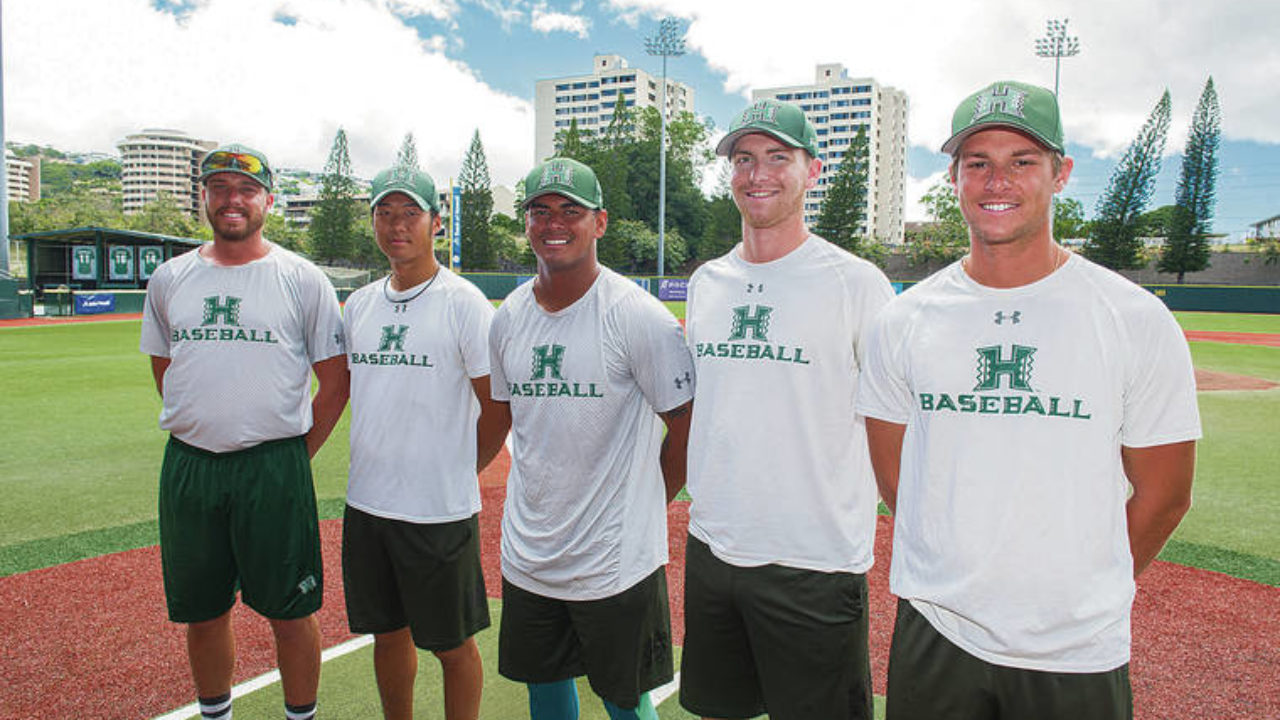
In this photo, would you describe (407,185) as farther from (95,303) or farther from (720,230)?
(720,230)

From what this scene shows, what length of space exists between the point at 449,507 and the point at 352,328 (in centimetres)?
91

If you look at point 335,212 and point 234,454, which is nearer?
point 234,454

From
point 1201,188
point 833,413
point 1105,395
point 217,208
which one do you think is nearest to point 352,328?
point 217,208

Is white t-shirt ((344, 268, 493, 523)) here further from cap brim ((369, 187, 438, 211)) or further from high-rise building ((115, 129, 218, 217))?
high-rise building ((115, 129, 218, 217))

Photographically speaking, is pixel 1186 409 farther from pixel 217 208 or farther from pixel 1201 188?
pixel 1201 188

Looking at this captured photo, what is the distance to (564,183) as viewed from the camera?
290 cm

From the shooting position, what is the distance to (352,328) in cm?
343

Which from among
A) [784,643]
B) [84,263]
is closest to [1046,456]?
[784,643]

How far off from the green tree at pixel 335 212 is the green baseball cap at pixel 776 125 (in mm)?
61833

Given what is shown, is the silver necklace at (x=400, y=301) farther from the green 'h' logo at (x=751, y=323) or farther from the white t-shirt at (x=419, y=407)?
the green 'h' logo at (x=751, y=323)

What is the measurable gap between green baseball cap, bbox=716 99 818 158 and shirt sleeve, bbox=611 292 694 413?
0.62 m

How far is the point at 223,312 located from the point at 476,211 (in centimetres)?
5633

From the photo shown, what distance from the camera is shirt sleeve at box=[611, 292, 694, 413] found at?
278 cm

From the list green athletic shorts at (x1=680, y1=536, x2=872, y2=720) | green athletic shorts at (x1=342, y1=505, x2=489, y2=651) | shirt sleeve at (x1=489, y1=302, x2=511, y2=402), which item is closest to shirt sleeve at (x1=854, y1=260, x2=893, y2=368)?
green athletic shorts at (x1=680, y1=536, x2=872, y2=720)
